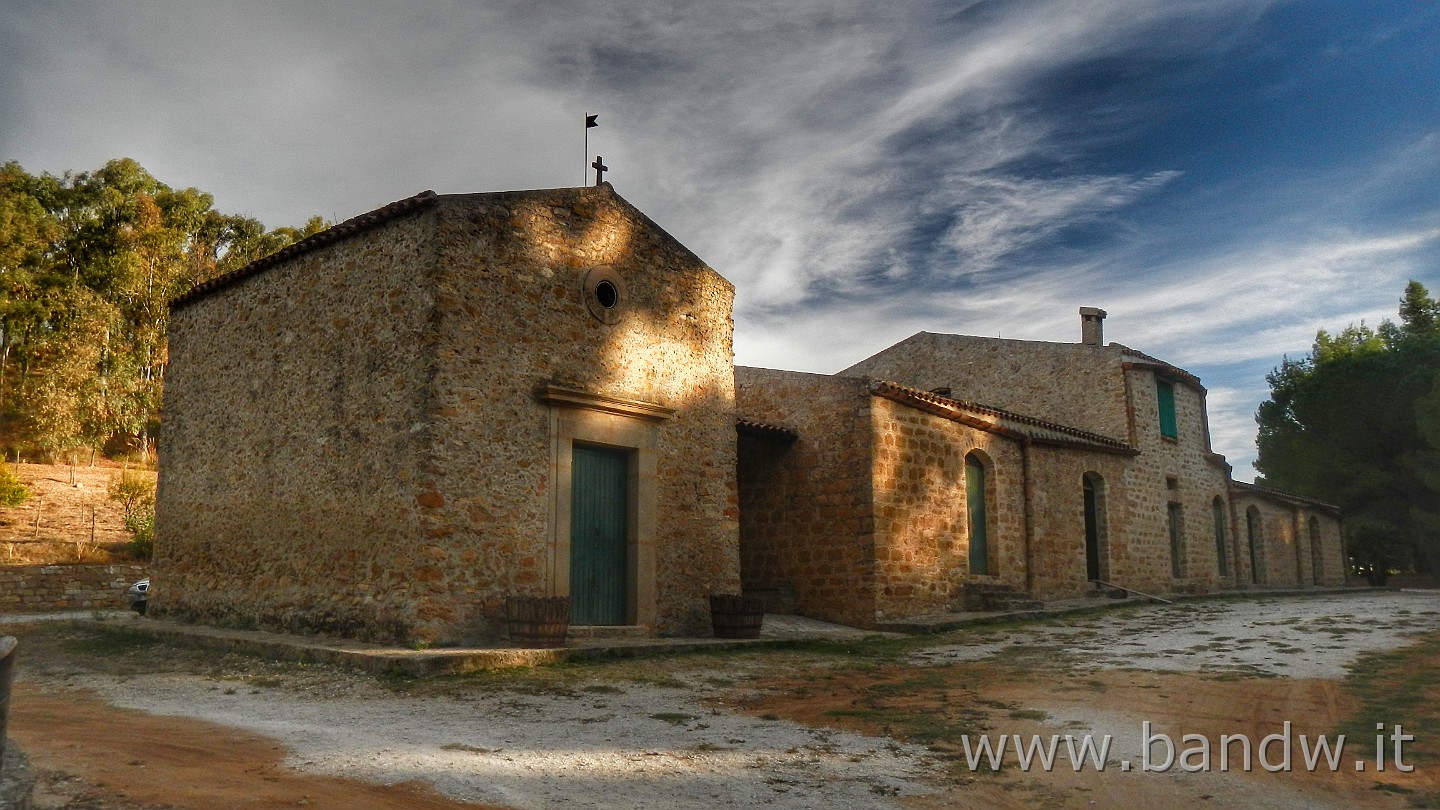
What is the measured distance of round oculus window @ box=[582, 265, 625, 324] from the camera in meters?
10.6

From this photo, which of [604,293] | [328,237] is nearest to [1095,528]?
[604,293]

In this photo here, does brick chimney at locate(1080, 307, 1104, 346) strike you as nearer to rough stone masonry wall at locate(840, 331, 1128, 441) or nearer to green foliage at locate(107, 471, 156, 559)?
rough stone masonry wall at locate(840, 331, 1128, 441)

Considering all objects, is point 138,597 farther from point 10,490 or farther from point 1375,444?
point 1375,444

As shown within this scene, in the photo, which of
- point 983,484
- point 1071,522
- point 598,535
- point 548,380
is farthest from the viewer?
point 1071,522

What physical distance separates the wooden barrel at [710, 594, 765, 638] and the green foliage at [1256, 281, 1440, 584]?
26721 millimetres

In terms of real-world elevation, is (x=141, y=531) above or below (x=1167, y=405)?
below

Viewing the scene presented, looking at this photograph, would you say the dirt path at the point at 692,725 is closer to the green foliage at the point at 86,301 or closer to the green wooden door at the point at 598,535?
the green wooden door at the point at 598,535

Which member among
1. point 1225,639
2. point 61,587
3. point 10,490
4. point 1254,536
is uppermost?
point 10,490

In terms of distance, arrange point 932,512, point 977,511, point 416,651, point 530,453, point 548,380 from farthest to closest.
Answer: point 977,511, point 932,512, point 548,380, point 530,453, point 416,651

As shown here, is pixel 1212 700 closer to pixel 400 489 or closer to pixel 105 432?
pixel 400 489

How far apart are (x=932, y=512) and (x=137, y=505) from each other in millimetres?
20249

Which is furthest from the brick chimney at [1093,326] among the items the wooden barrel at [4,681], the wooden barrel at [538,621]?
the wooden barrel at [4,681]

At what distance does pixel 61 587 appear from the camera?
17844mm

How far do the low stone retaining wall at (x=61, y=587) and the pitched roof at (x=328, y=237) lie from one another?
8.77 m
